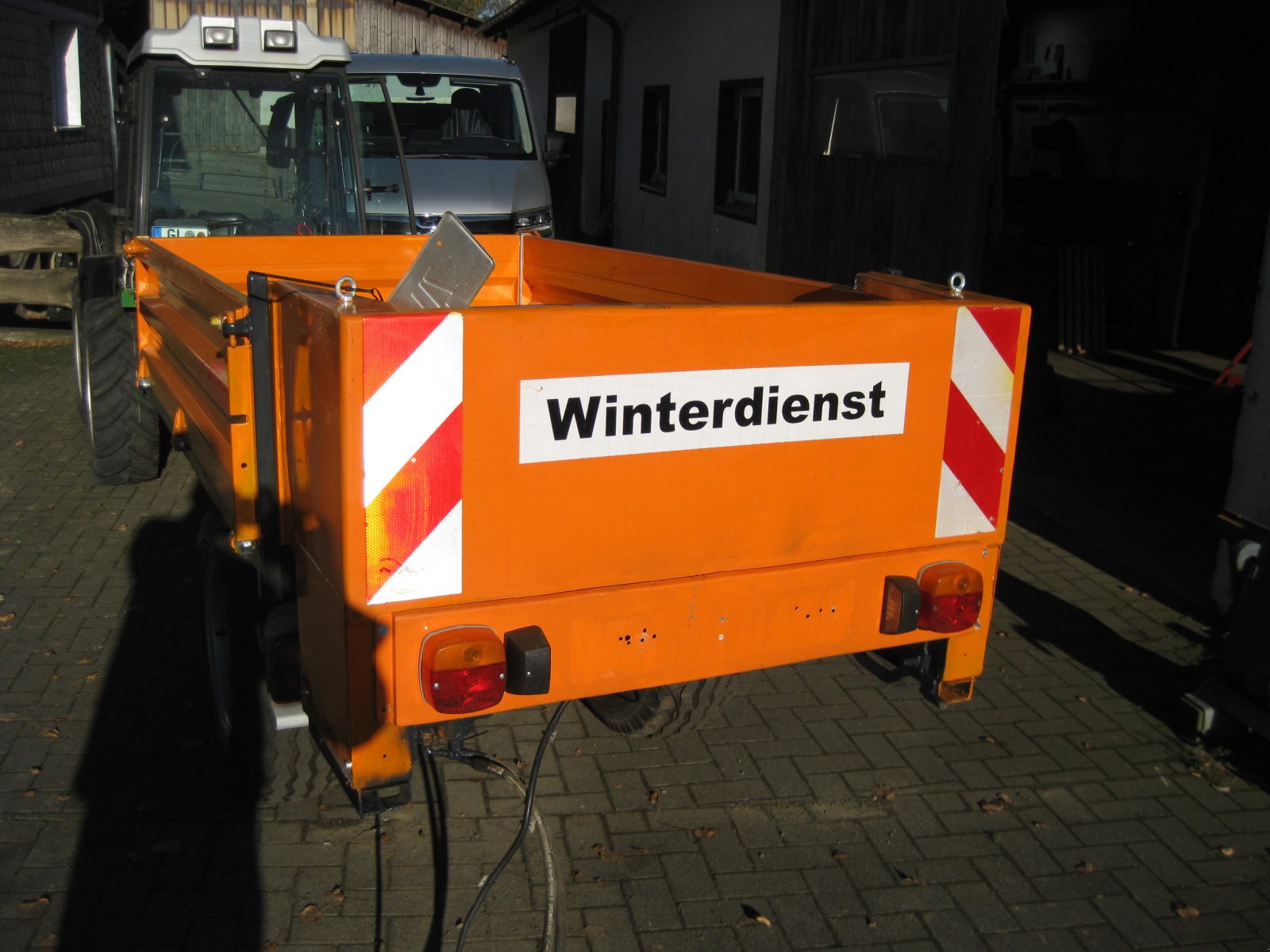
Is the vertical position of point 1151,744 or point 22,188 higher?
point 22,188

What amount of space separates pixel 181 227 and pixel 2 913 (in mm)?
4186

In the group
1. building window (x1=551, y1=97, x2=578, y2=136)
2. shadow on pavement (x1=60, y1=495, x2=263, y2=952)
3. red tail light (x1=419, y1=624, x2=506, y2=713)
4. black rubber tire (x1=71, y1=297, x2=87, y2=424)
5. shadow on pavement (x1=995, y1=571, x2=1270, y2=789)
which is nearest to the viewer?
red tail light (x1=419, y1=624, x2=506, y2=713)

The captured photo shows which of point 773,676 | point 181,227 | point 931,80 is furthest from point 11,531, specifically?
point 931,80

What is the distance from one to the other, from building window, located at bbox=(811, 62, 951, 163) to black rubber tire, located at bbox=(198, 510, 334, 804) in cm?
658

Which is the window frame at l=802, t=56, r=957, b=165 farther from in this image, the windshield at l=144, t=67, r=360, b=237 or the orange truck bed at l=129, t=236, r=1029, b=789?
the orange truck bed at l=129, t=236, r=1029, b=789

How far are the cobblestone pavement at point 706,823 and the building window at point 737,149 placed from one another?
901cm

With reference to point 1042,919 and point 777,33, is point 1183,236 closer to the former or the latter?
point 777,33

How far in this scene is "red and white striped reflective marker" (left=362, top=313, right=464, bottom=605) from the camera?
100 inches

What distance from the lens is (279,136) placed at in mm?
6730

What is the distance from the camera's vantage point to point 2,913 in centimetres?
327

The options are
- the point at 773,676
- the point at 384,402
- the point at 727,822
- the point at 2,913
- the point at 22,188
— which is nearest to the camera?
the point at 384,402

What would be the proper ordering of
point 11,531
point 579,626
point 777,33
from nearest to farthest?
point 579,626 < point 11,531 < point 777,33

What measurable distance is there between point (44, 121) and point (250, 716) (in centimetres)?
1512

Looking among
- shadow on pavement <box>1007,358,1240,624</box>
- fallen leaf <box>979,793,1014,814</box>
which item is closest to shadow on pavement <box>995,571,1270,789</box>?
shadow on pavement <box>1007,358,1240,624</box>
